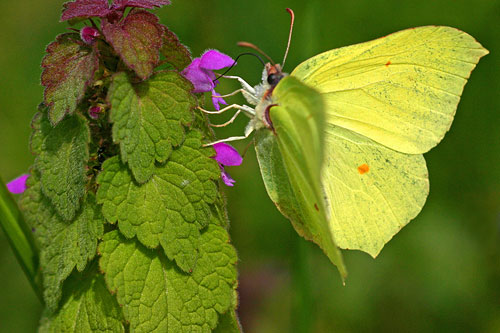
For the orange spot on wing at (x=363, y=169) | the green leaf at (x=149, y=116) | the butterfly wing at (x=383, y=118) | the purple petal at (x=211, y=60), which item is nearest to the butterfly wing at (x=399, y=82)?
the butterfly wing at (x=383, y=118)

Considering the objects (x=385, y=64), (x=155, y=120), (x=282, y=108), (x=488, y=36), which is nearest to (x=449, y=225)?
(x=488, y=36)

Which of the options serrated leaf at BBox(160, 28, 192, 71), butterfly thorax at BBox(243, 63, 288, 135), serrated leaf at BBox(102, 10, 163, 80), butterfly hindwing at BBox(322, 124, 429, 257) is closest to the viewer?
serrated leaf at BBox(102, 10, 163, 80)

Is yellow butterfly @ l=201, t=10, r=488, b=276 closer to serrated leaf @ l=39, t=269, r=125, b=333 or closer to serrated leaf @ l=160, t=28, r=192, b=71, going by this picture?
serrated leaf @ l=160, t=28, r=192, b=71

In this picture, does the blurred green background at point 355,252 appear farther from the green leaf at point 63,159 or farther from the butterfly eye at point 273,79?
the green leaf at point 63,159

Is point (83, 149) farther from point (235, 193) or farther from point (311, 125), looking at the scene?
point (235, 193)

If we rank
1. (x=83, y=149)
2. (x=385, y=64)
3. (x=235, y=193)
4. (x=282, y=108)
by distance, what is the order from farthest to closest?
(x=235, y=193) → (x=385, y=64) → (x=282, y=108) → (x=83, y=149)

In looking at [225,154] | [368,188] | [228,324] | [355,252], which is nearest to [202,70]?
[225,154]

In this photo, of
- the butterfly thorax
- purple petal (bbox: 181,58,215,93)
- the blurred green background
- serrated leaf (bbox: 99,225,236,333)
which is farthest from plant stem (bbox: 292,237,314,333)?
purple petal (bbox: 181,58,215,93)
